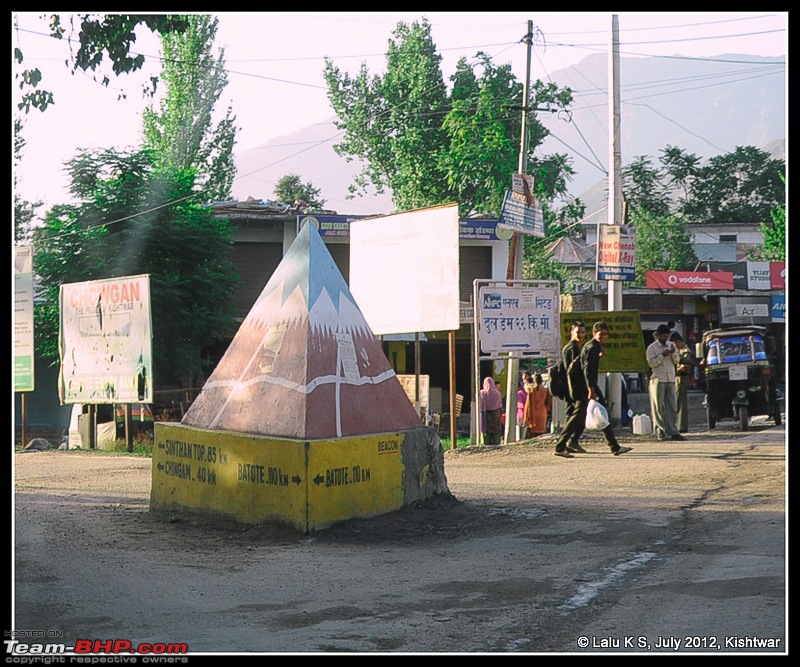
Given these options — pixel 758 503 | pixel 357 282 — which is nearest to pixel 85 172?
pixel 357 282

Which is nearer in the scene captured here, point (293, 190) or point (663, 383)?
point (663, 383)

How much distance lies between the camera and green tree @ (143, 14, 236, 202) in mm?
20000

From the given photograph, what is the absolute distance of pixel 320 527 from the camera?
758cm

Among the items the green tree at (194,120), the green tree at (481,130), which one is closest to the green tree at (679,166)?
the green tree at (481,130)

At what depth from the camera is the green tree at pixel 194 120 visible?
20.0 meters

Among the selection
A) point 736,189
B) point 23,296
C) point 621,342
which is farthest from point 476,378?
point 736,189

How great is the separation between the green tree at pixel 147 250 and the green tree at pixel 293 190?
18589 mm

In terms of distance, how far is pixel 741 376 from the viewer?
1616 centimetres

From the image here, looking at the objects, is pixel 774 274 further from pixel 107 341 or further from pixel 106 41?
pixel 106 41

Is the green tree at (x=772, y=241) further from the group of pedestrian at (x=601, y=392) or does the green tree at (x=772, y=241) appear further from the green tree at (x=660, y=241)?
the group of pedestrian at (x=601, y=392)

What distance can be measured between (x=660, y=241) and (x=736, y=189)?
3.73 m

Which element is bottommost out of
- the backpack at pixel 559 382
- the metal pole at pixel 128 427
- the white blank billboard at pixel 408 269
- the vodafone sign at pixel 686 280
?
the metal pole at pixel 128 427
